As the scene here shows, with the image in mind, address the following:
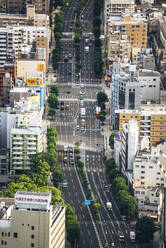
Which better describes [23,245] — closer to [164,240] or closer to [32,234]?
[32,234]

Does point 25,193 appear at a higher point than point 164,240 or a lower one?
higher

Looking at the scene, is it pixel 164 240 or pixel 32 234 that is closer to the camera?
pixel 32 234

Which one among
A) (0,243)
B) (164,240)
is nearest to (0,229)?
(0,243)

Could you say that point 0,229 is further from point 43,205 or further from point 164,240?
point 164,240

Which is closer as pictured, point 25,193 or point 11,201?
point 25,193

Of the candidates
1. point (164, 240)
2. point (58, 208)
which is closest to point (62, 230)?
point (58, 208)
